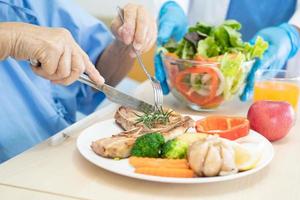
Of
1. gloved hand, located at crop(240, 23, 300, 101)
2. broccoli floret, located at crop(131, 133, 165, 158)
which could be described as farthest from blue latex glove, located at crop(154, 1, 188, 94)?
broccoli floret, located at crop(131, 133, 165, 158)

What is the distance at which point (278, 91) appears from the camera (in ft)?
3.99

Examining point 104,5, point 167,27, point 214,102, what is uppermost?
point 167,27

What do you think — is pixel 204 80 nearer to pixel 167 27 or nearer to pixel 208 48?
pixel 208 48

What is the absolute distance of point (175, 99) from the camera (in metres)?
1.39

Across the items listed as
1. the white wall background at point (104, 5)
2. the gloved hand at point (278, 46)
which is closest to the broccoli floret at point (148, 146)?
the gloved hand at point (278, 46)

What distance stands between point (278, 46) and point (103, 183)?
0.75 m

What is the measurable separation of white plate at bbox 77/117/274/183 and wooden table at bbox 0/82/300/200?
0.02 meters

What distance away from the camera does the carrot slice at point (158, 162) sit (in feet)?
2.87

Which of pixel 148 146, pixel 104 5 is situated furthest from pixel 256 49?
pixel 104 5

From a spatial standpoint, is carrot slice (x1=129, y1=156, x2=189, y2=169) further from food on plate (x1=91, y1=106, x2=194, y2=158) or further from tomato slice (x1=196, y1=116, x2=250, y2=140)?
tomato slice (x1=196, y1=116, x2=250, y2=140)

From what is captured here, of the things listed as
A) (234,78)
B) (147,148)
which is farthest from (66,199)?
(234,78)

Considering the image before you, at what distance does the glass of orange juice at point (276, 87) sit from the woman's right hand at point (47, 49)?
1.47 feet

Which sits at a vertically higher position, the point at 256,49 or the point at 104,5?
the point at 256,49

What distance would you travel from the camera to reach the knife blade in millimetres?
1048
